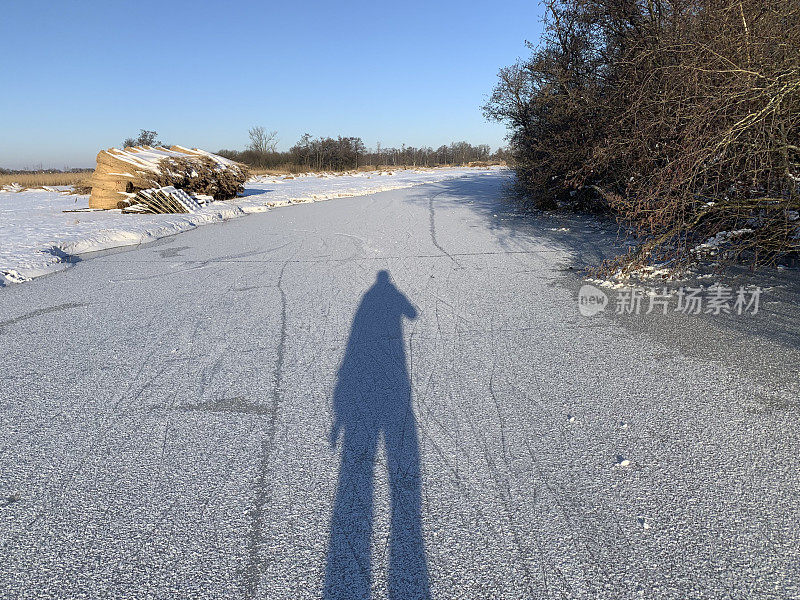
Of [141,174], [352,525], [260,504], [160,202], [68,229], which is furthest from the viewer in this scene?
[141,174]

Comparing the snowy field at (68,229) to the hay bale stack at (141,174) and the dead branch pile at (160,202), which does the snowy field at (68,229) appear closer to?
the dead branch pile at (160,202)

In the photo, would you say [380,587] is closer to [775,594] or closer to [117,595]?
[117,595]

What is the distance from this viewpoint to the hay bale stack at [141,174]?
15711mm

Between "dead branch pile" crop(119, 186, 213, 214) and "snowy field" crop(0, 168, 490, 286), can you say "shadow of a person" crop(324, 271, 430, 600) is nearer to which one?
"snowy field" crop(0, 168, 490, 286)

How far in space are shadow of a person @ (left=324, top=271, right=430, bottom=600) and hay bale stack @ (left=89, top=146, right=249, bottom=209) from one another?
13977 millimetres

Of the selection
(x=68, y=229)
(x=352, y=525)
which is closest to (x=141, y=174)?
(x=68, y=229)

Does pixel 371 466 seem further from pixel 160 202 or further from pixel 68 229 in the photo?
pixel 160 202

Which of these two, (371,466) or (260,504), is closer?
(260,504)

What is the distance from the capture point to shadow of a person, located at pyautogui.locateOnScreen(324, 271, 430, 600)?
1969 millimetres

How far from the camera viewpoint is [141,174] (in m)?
15.6

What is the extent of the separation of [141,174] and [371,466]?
15.9 m

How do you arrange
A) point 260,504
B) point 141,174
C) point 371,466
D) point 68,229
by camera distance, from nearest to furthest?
point 260,504, point 371,466, point 68,229, point 141,174

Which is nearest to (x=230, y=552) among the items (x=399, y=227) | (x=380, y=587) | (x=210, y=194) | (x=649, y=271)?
(x=380, y=587)

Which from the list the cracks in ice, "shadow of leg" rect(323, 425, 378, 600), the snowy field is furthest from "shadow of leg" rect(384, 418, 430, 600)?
the snowy field
